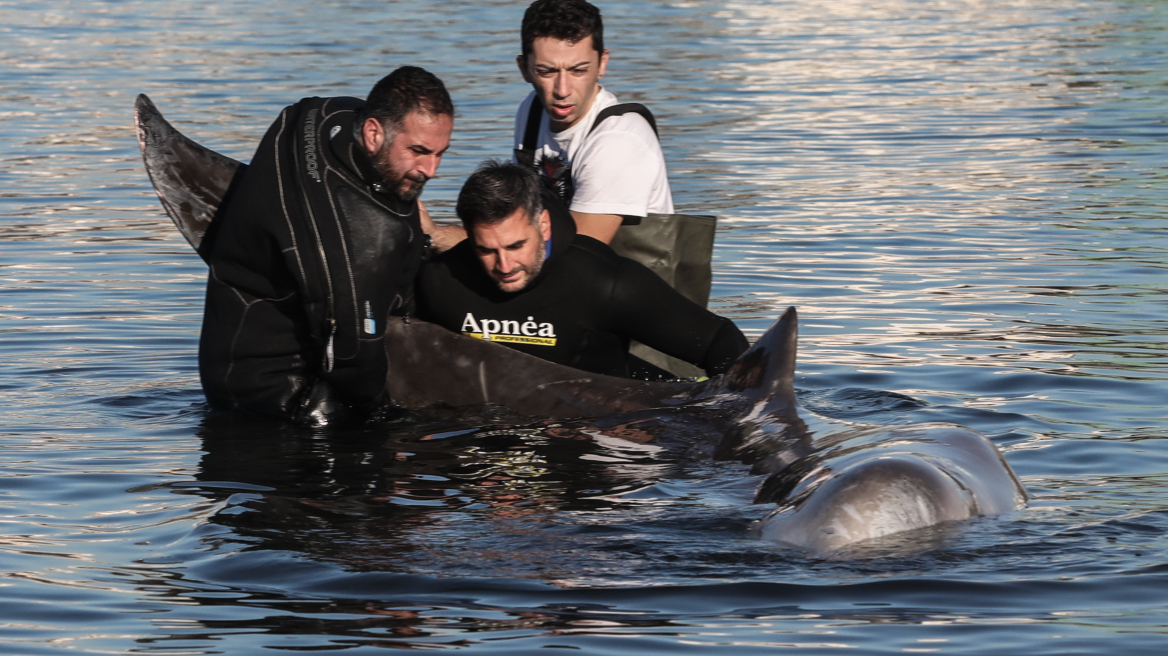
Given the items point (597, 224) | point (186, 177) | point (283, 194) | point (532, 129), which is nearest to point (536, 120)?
point (532, 129)

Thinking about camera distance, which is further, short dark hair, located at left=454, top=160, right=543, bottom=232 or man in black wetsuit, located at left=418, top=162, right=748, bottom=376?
man in black wetsuit, located at left=418, top=162, right=748, bottom=376

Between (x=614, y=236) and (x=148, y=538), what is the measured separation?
2765mm

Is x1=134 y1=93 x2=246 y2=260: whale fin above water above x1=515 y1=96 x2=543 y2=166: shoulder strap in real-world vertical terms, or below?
below

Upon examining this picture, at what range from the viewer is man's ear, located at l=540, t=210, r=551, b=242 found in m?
6.77

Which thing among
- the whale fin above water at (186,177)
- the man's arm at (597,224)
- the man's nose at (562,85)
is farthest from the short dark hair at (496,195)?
the whale fin above water at (186,177)

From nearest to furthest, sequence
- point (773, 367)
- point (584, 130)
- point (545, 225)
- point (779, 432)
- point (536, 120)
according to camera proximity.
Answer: point (779, 432), point (773, 367), point (545, 225), point (584, 130), point (536, 120)

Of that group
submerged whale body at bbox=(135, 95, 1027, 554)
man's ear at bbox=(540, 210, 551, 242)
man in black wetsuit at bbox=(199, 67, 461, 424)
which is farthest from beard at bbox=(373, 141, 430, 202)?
submerged whale body at bbox=(135, 95, 1027, 554)

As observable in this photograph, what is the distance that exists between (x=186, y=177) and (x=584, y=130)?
194 cm

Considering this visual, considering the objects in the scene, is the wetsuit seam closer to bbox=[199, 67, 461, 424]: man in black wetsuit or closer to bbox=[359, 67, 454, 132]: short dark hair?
bbox=[199, 67, 461, 424]: man in black wetsuit

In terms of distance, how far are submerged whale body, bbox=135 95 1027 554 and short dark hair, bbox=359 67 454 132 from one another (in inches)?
42.1

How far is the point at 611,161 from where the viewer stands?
7125 millimetres

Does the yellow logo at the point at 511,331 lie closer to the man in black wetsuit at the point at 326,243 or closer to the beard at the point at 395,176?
the man in black wetsuit at the point at 326,243

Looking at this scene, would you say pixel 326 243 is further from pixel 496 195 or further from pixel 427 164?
pixel 496 195

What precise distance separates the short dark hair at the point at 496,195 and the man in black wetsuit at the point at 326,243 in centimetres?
23
